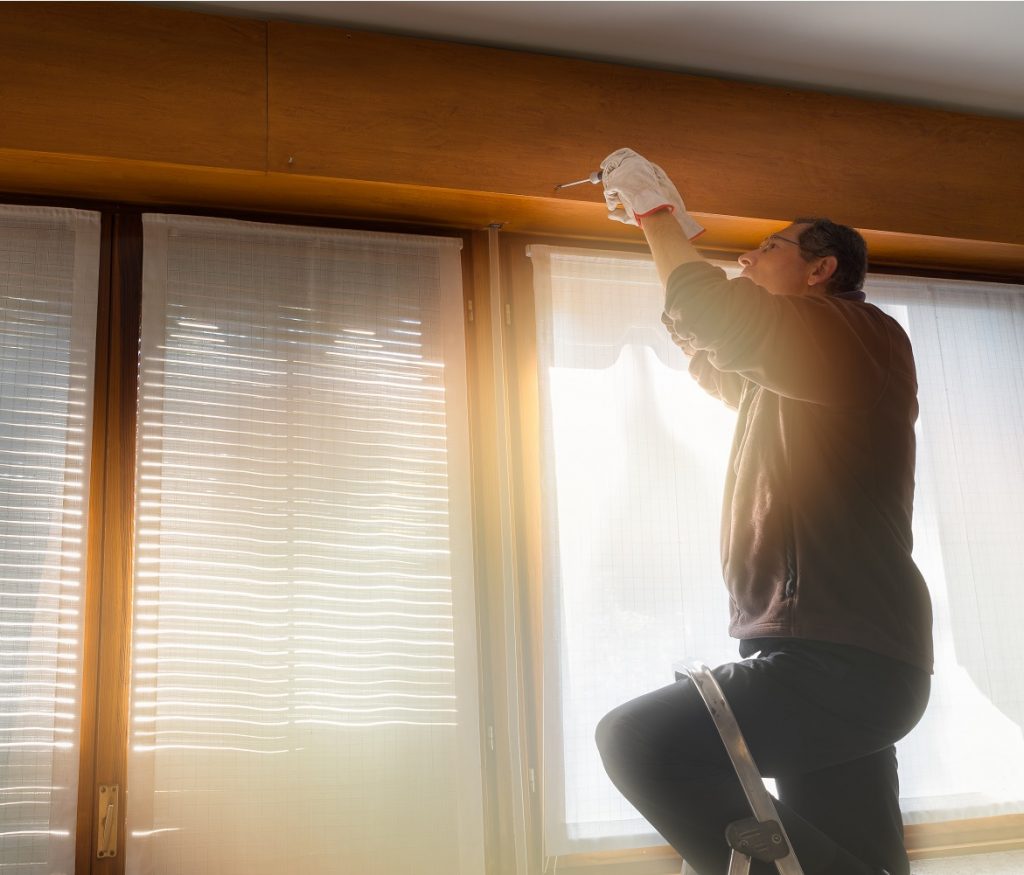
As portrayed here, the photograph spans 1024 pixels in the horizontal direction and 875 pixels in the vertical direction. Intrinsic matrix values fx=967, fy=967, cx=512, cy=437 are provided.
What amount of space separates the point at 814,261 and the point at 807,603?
76 centimetres

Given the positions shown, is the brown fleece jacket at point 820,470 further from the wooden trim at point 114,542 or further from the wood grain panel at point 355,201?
the wooden trim at point 114,542

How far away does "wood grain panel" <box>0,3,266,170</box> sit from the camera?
2.15 meters

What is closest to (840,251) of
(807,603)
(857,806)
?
(807,603)

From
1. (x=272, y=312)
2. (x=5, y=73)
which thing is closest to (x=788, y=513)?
(x=272, y=312)

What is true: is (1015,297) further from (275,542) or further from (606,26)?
(275,542)

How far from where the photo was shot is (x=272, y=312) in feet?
7.95

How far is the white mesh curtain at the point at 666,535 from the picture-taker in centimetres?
245

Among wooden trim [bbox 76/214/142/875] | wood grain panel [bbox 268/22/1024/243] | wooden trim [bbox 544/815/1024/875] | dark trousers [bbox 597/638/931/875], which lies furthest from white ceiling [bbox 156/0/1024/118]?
wooden trim [bbox 544/815/1024/875]

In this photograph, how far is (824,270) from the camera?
6.40 ft

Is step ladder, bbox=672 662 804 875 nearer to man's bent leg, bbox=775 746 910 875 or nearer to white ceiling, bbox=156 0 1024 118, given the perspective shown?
man's bent leg, bbox=775 746 910 875

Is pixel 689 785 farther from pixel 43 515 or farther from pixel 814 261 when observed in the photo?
pixel 43 515

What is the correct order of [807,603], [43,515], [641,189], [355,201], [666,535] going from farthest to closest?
[666,535] → [355,201] → [43,515] → [641,189] → [807,603]

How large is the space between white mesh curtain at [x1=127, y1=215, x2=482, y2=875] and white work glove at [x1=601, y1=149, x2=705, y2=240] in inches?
28.9

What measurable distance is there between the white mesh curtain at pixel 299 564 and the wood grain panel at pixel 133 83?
244 millimetres
